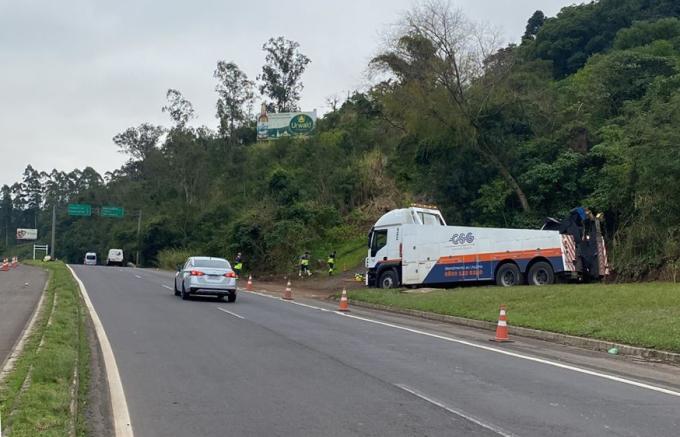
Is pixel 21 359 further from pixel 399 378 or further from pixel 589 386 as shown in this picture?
pixel 589 386

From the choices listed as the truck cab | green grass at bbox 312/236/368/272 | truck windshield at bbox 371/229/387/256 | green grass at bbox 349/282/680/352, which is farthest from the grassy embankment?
green grass at bbox 312/236/368/272

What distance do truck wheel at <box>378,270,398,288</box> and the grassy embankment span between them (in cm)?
1668

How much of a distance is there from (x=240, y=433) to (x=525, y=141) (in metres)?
33.3

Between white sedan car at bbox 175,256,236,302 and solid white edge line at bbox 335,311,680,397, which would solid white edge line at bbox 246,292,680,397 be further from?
white sedan car at bbox 175,256,236,302

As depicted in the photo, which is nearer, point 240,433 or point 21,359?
point 240,433

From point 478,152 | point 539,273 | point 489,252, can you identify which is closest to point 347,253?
point 478,152

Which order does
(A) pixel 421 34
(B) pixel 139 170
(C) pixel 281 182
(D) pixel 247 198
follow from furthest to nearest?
1. (B) pixel 139 170
2. (D) pixel 247 198
3. (C) pixel 281 182
4. (A) pixel 421 34

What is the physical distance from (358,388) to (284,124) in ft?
210

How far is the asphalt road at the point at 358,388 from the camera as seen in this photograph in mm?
6883

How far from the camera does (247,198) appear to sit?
190ft

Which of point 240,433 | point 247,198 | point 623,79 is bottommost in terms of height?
point 240,433

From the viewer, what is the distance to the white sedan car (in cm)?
2258

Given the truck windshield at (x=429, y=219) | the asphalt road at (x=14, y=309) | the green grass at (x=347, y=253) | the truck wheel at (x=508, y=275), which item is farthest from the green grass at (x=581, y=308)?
the green grass at (x=347, y=253)

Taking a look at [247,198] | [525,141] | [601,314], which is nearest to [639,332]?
[601,314]
